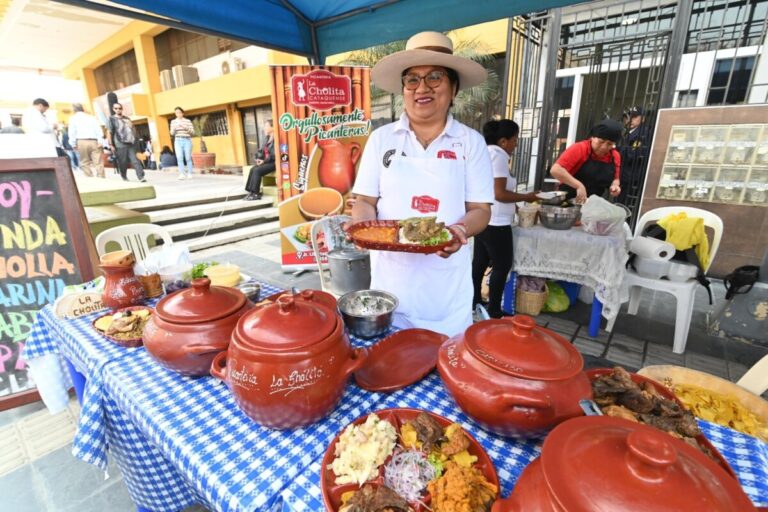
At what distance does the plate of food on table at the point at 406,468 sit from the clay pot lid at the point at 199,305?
0.61m

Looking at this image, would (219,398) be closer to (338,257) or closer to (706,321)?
(338,257)

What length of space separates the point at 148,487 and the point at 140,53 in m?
21.0

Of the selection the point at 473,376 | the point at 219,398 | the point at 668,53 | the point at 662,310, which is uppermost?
the point at 668,53

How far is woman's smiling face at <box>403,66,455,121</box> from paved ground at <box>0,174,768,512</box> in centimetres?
236

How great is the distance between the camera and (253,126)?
14523mm

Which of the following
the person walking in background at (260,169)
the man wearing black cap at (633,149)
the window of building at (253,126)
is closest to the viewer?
the man wearing black cap at (633,149)

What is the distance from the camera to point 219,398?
1.16 meters

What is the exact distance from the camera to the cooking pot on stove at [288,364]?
92 cm

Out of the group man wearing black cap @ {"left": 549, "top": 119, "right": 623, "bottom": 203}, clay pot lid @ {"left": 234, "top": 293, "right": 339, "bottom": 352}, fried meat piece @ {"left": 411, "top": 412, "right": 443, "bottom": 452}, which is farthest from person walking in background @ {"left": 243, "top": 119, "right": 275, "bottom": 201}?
fried meat piece @ {"left": 411, "top": 412, "right": 443, "bottom": 452}

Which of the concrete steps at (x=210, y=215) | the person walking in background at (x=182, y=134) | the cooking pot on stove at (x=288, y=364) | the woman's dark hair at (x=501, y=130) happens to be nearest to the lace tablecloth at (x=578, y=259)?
the woman's dark hair at (x=501, y=130)

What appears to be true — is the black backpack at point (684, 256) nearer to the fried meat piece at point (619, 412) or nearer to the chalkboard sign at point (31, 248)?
the fried meat piece at point (619, 412)

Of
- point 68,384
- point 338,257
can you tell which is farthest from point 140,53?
point 68,384

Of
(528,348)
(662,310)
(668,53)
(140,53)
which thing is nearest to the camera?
(528,348)

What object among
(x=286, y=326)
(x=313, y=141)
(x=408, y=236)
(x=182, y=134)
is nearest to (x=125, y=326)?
(x=286, y=326)
